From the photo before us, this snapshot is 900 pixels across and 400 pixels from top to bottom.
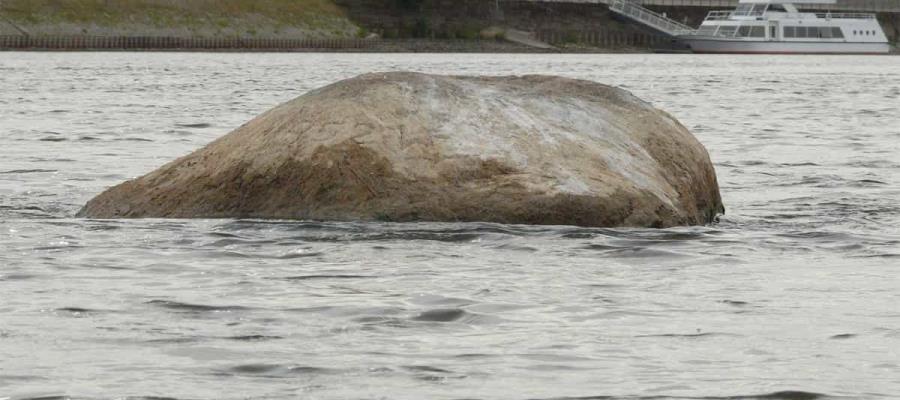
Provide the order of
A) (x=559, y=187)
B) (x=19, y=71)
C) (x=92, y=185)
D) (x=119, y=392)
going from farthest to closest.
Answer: (x=19, y=71), (x=92, y=185), (x=559, y=187), (x=119, y=392)

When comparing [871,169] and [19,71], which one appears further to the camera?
[19,71]

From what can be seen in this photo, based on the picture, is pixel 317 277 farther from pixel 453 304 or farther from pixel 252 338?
pixel 252 338

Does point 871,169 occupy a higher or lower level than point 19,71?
higher

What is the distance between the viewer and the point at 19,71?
184 ft

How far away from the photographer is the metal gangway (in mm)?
118500

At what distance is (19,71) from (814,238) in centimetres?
4683

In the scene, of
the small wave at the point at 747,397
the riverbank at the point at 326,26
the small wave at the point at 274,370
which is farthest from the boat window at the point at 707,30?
the small wave at the point at 747,397

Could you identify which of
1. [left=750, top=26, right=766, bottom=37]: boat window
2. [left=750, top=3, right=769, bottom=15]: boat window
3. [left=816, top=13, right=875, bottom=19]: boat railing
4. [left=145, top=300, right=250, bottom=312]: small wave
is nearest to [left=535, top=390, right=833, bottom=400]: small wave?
[left=145, top=300, right=250, bottom=312]: small wave

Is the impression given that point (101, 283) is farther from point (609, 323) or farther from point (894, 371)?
point (894, 371)

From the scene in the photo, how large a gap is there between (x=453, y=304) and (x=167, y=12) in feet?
300

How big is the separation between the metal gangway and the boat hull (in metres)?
1.74

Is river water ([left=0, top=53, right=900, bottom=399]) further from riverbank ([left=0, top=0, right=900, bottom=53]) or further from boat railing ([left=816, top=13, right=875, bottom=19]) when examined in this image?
boat railing ([left=816, top=13, right=875, bottom=19])

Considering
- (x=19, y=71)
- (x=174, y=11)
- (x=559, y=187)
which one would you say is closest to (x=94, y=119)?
(x=559, y=187)

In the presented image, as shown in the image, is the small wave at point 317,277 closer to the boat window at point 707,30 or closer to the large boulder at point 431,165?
the large boulder at point 431,165
